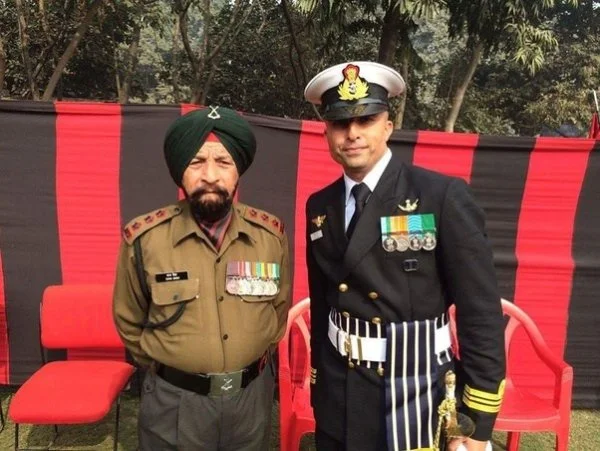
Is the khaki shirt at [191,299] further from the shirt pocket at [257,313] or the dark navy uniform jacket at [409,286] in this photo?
the dark navy uniform jacket at [409,286]

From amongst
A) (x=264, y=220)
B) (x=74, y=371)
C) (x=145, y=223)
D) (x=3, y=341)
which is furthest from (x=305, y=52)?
(x=145, y=223)

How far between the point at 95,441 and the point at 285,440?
1.31 metres

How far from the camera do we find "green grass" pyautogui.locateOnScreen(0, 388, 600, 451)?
3195 mm

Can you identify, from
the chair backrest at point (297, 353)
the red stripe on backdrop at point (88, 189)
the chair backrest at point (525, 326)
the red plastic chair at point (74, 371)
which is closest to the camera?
the red plastic chair at point (74, 371)

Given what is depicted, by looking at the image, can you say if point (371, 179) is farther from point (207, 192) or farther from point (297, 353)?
point (297, 353)

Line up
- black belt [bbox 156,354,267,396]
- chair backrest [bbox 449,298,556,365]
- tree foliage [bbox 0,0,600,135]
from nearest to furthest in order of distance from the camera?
black belt [bbox 156,354,267,396], chair backrest [bbox 449,298,556,365], tree foliage [bbox 0,0,600,135]

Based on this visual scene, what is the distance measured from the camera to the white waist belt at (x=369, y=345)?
5.50 ft

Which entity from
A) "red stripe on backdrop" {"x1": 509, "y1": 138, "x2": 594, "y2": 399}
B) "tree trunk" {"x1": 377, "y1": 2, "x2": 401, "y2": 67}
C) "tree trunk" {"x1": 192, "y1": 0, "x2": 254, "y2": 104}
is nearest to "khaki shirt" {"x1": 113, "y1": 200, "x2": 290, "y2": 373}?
"red stripe on backdrop" {"x1": 509, "y1": 138, "x2": 594, "y2": 399}

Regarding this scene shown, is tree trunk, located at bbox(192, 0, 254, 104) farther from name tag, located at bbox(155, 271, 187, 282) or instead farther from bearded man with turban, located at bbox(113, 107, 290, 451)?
name tag, located at bbox(155, 271, 187, 282)

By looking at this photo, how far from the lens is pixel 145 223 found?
199 centimetres

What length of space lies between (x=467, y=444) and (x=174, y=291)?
3.54ft

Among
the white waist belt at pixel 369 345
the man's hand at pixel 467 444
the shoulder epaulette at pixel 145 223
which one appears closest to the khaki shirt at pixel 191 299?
the shoulder epaulette at pixel 145 223

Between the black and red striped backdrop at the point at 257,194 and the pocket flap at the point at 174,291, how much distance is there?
5.23ft

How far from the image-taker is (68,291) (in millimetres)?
3281
